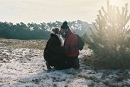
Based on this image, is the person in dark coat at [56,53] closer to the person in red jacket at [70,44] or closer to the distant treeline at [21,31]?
the person in red jacket at [70,44]

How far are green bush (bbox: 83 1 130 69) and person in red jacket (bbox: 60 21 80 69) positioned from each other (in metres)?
1.10

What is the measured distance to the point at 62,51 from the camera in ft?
26.0

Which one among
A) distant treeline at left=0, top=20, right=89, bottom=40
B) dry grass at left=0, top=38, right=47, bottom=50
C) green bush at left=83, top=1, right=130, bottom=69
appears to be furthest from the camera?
distant treeline at left=0, top=20, right=89, bottom=40

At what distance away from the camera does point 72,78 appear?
6.75 metres

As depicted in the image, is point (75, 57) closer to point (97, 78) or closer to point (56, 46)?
point (56, 46)

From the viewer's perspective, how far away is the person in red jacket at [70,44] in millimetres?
8042

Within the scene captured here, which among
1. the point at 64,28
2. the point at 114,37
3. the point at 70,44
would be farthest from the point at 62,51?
the point at 114,37

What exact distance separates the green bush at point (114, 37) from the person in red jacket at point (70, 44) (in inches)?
43.3

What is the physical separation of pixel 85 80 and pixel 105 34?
260 centimetres

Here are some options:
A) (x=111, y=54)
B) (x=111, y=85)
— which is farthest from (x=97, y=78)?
(x=111, y=54)

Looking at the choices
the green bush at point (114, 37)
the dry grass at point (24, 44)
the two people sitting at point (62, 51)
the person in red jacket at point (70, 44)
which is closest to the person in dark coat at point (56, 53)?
the two people sitting at point (62, 51)

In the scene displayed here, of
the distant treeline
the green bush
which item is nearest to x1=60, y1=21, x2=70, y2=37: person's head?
the green bush

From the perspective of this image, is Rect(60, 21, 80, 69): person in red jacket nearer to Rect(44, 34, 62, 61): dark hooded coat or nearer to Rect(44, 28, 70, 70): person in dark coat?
Rect(44, 28, 70, 70): person in dark coat

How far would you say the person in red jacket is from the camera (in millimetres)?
8042
